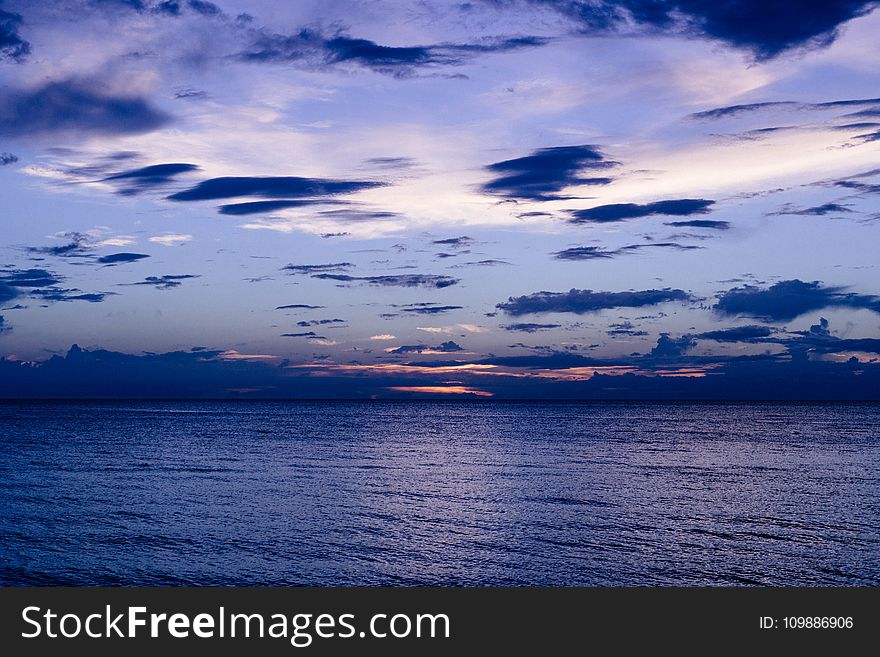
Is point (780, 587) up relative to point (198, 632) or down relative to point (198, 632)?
down

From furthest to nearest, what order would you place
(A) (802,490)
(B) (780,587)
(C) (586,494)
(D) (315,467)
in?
(D) (315,467) → (A) (802,490) → (C) (586,494) → (B) (780,587)

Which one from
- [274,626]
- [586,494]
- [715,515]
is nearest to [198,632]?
[274,626]

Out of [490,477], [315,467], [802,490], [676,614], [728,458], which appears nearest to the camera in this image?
[676,614]

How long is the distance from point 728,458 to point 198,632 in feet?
258

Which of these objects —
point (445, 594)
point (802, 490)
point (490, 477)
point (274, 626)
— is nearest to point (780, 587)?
point (445, 594)

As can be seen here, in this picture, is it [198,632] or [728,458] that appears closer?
[198,632]

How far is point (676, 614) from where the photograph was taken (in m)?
21.0

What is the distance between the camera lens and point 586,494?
53.8 meters

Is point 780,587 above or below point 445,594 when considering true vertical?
below

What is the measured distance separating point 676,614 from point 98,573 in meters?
22.5

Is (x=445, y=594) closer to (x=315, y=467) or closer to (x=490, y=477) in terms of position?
(x=490, y=477)

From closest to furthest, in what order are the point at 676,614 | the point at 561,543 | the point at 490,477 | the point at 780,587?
the point at 676,614
the point at 780,587
the point at 561,543
the point at 490,477

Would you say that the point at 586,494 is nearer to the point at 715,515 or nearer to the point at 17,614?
the point at 715,515

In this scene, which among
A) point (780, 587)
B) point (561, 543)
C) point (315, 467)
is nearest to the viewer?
point (780, 587)
